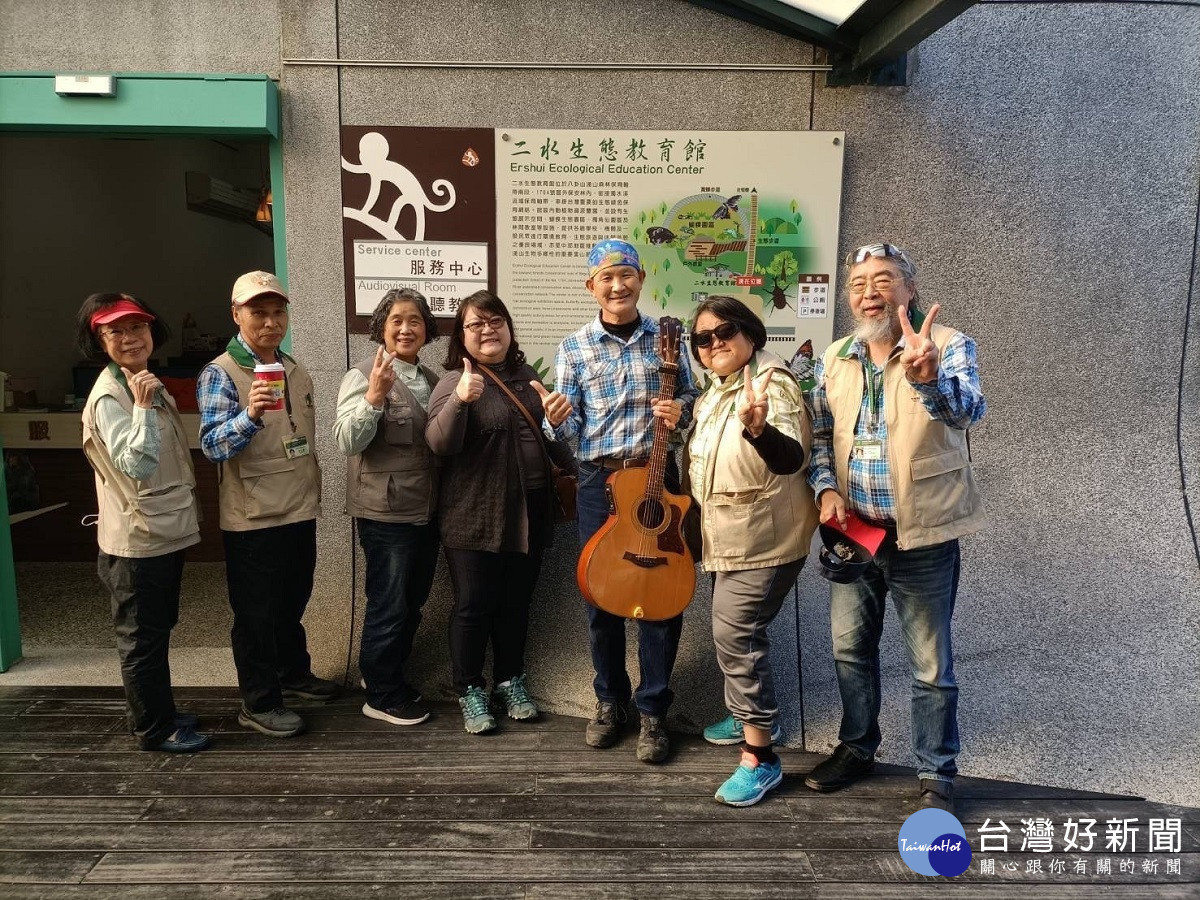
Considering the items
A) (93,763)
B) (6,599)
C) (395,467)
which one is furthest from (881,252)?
(6,599)

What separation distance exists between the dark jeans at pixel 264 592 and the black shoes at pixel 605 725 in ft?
4.71

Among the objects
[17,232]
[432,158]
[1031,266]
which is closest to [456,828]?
[432,158]

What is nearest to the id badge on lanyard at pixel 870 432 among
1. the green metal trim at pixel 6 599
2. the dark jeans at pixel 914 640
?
the dark jeans at pixel 914 640

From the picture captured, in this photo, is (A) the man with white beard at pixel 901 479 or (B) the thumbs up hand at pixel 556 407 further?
(B) the thumbs up hand at pixel 556 407

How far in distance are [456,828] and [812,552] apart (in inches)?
82.4

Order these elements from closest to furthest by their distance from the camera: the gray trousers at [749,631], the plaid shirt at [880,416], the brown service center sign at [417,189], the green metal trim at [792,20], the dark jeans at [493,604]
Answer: the plaid shirt at [880,416] < the gray trousers at [749,631] < the dark jeans at [493,604] < the green metal trim at [792,20] < the brown service center sign at [417,189]

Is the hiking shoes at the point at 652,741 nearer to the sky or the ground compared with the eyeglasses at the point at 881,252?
nearer to the ground

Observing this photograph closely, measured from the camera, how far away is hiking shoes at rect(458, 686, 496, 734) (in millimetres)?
3609

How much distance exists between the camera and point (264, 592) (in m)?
3.47

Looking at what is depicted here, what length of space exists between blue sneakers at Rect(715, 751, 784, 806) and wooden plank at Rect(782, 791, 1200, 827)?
11 cm

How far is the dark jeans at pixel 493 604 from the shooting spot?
3543 millimetres

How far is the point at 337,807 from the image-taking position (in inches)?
120

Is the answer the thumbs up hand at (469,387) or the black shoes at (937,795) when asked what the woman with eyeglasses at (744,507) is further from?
the thumbs up hand at (469,387)

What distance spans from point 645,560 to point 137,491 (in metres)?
2.03
